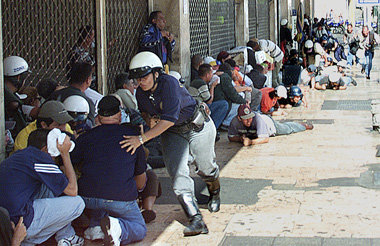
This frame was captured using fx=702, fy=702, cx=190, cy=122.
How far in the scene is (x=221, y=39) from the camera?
48.2 ft

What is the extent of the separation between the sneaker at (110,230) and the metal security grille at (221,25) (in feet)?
27.4

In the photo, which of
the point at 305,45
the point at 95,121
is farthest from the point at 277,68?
the point at 95,121

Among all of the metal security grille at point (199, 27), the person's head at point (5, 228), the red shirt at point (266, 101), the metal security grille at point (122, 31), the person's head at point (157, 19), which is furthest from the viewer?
the red shirt at point (266, 101)

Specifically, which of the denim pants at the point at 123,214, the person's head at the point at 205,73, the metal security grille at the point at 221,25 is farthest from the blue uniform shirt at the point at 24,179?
the metal security grille at the point at 221,25

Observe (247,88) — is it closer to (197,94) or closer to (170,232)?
Answer: (197,94)

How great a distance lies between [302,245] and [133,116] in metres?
3.17

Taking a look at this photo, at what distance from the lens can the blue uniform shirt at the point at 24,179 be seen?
16.5ft

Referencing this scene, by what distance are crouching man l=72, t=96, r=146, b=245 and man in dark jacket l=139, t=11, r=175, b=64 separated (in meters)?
4.71

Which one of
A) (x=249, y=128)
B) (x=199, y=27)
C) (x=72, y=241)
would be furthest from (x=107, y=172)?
(x=199, y=27)

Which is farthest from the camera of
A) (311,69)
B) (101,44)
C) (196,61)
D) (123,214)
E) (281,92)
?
(311,69)

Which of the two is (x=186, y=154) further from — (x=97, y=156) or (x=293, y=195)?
(x=293, y=195)

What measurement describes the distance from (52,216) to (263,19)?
15.1 meters

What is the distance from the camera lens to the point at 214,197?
265 inches

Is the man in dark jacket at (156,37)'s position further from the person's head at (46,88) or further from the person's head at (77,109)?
the person's head at (77,109)
